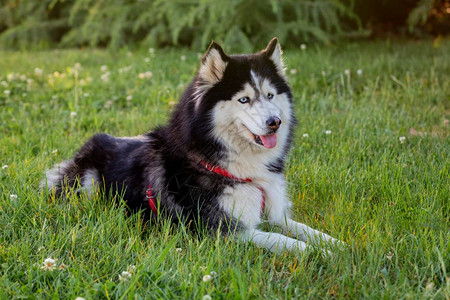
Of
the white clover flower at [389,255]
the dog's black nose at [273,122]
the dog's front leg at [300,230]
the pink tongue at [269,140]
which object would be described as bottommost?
the dog's front leg at [300,230]

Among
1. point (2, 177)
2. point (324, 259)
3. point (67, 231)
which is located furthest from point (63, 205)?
point (324, 259)

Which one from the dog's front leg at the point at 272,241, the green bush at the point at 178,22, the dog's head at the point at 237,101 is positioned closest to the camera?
the dog's front leg at the point at 272,241

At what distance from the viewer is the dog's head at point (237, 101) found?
8.90ft

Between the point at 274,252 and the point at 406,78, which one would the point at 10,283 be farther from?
the point at 406,78

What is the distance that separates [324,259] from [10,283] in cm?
157

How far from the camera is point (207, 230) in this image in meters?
2.75

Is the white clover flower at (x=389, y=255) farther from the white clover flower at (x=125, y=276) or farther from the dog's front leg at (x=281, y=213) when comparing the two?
the white clover flower at (x=125, y=276)

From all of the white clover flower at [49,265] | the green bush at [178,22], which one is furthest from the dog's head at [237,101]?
the green bush at [178,22]

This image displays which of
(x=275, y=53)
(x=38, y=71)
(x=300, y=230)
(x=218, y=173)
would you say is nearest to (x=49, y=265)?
(x=218, y=173)

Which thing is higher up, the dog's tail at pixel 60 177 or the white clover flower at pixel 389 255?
the dog's tail at pixel 60 177

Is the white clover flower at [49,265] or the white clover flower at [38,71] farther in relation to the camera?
the white clover flower at [38,71]

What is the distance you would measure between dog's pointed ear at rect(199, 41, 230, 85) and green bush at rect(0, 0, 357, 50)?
3690mm

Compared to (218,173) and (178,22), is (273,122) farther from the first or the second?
(178,22)

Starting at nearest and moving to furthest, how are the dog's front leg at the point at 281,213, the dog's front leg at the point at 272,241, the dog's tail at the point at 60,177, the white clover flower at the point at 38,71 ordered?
the dog's front leg at the point at 272,241
the dog's front leg at the point at 281,213
the dog's tail at the point at 60,177
the white clover flower at the point at 38,71
